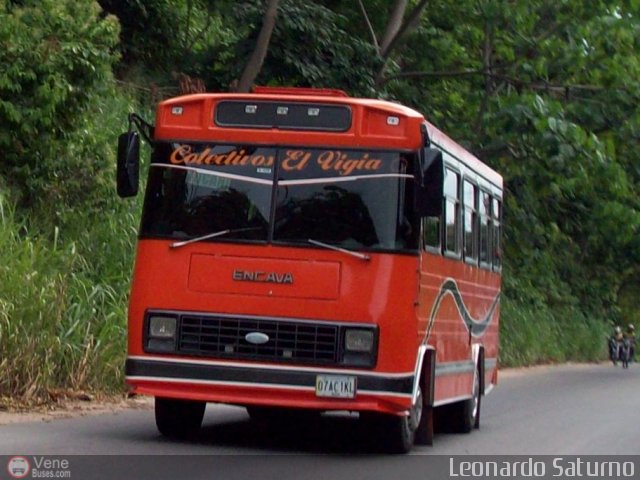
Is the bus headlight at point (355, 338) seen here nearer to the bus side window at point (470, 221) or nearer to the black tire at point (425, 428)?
the black tire at point (425, 428)

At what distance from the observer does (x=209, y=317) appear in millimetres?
12242

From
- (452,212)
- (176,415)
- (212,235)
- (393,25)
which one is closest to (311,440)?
(176,415)

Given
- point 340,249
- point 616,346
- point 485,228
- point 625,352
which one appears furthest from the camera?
point 616,346

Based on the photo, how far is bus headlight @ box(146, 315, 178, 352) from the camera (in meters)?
12.3

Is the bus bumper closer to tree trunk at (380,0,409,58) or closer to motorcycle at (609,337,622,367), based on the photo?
tree trunk at (380,0,409,58)

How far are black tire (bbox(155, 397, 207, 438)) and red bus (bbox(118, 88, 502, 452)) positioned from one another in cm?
90

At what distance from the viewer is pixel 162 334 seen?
40.4 ft

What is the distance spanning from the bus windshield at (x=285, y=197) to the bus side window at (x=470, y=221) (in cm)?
281

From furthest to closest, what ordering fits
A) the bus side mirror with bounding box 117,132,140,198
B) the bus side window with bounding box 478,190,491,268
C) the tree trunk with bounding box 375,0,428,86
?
the tree trunk with bounding box 375,0,428,86 → the bus side window with bounding box 478,190,491,268 → the bus side mirror with bounding box 117,132,140,198

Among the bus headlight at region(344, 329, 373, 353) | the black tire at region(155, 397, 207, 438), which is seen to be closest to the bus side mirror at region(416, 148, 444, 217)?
the bus headlight at region(344, 329, 373, 353)

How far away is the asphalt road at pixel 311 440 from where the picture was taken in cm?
1152

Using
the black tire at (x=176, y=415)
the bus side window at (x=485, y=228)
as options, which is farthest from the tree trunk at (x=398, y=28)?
the black tire at (x=176, y=415)

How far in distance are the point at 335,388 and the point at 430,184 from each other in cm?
187

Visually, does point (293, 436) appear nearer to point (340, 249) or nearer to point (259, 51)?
point (340, 249)
